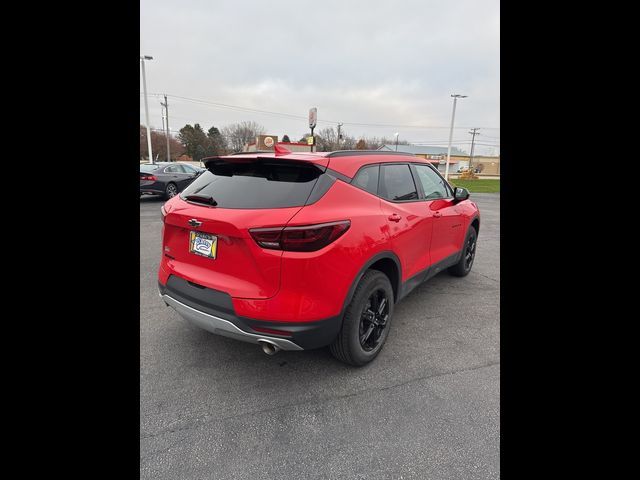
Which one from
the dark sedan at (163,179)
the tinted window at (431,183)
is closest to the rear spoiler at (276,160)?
the tinted window at (431,183)

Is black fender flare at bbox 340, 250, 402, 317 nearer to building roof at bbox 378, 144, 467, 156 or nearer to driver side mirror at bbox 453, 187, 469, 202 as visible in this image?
driver side mirror at bbox 453, 187, 469, 202

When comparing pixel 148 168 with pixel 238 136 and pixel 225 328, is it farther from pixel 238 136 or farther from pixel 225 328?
pixel 238 136

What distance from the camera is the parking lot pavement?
5.74 ft

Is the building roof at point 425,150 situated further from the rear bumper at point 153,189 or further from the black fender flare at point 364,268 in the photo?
the black fender flare at point 364,268

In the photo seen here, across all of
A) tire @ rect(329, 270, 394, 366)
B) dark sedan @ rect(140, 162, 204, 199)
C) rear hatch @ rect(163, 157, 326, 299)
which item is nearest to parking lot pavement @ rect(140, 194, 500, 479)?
tire @ rect(329, 270, 394, 366)

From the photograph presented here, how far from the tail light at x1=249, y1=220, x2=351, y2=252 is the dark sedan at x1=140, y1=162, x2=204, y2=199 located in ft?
35.2

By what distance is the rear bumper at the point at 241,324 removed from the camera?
204 cm
